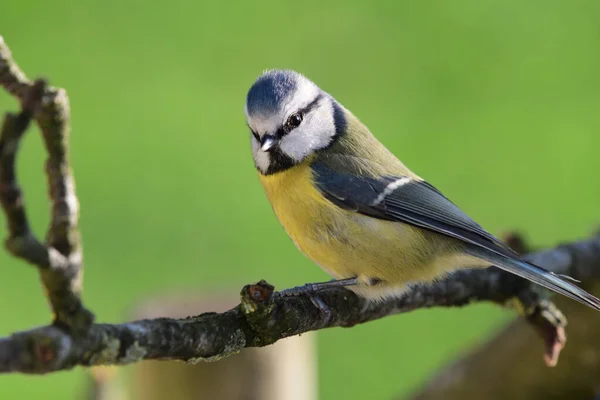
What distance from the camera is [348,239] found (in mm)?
1328

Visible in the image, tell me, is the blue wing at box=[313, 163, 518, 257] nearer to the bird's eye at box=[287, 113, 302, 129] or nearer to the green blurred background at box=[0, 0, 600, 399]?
the bird's eye at box=[287, 113, 302, 129]

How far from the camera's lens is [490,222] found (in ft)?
9.98

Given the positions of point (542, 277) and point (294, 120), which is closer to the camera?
point (542, 277)

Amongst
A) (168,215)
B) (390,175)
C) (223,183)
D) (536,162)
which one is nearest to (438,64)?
(536,162)

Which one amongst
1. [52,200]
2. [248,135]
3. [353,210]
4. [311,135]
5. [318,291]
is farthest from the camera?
[248,135]

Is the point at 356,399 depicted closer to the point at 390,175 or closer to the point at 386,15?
the point at 390,175

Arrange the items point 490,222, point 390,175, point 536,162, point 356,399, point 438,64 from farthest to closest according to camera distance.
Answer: point 438,64, point 536,162, point 490,222, point 356,399, point 390,175

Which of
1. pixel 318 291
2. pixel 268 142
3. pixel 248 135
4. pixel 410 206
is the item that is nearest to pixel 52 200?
pixel 318 291

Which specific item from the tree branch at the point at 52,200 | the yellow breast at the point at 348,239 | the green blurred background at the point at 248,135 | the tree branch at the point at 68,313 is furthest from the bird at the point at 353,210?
the green blurred background at the point at 248,135

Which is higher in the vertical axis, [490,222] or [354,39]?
[354,39]

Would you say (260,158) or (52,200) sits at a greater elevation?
(260,158)

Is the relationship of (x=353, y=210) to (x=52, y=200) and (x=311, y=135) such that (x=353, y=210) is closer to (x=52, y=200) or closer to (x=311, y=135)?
(x=311, y=135)

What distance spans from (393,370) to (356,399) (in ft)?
0.57

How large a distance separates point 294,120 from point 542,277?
510 mm
